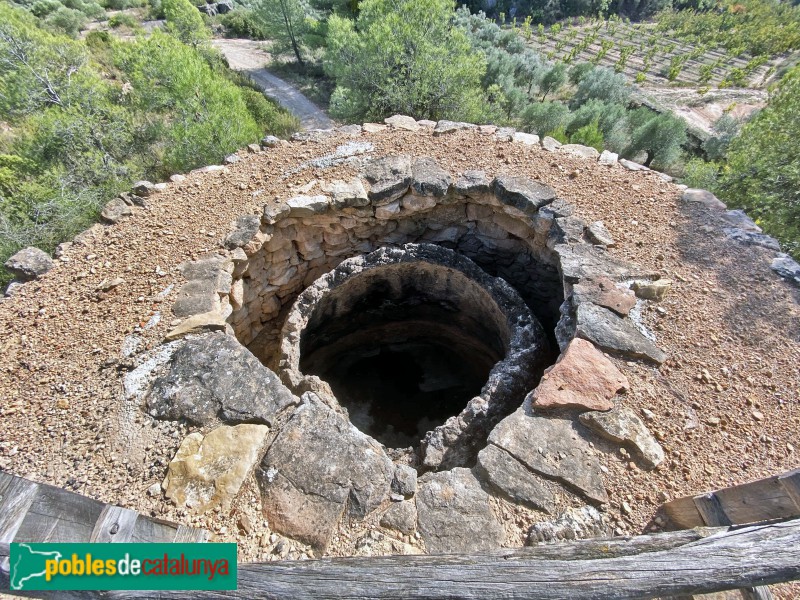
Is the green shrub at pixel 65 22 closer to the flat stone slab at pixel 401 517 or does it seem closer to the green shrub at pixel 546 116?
the green shrub at pixel 546 116

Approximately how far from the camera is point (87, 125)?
29.8ft

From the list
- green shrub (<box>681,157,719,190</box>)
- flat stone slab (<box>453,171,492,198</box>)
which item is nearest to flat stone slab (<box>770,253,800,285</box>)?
flat stone slab (<box>453,171,492,198</box>)

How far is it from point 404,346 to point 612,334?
14.3ft

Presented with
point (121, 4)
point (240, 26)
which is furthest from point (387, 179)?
point (121, 4)

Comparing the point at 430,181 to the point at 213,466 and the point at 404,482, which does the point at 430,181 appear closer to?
the point at 404,482

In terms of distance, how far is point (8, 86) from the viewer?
369 inches

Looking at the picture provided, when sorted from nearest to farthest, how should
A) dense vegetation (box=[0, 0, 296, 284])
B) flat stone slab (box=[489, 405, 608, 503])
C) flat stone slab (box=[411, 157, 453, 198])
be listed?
flat stone slab (box=[489, 405, 608, 503])
flat stone slab (box=[411, 157, 453, 198])
dense vegetation (box=[0, 0, 296, 284])

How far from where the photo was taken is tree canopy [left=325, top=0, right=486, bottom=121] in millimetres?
10367

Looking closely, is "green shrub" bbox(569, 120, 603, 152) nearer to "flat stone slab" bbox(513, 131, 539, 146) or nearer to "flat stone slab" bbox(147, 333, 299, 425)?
"flat stone slab" bbox(513, 131, 539, 146)

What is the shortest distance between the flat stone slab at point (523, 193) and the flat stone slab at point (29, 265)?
588 cm

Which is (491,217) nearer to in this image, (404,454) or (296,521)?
(404,454)

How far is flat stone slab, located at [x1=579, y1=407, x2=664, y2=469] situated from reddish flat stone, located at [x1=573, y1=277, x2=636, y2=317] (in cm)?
123

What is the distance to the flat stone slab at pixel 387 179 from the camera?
5.81 m

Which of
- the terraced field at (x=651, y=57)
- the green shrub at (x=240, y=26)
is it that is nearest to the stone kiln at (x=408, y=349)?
the terraced field at (x=651, y=57)
